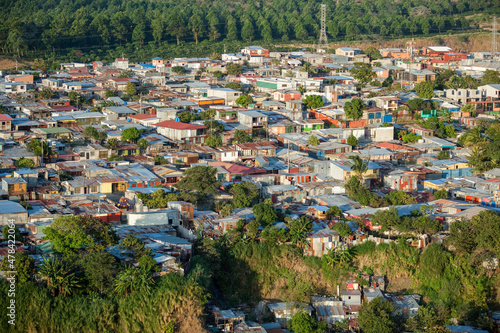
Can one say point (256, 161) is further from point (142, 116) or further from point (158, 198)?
point (142, 116)

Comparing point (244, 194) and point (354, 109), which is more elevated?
point (354, 109)

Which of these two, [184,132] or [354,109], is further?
[354,109]

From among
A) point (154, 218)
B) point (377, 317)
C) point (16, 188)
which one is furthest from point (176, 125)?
point (377, 317)

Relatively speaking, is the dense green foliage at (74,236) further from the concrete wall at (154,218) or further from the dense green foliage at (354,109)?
the dense green foliage at (354,109)

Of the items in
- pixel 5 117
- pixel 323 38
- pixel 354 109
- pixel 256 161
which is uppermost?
pixel 323 38

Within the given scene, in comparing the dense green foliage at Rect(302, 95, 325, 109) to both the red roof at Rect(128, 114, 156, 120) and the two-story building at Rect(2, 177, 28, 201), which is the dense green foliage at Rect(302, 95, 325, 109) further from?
the two-story building at Rect(2, 177, 28, 201)

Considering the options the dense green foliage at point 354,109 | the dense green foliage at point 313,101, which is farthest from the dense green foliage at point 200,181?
the dense green foliage at point 313,101
